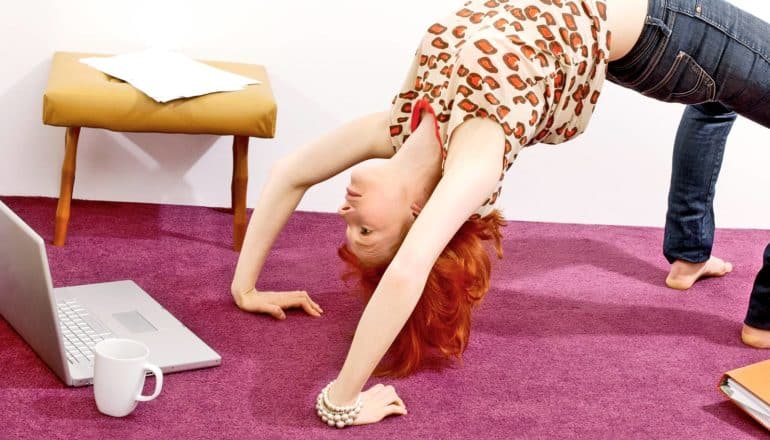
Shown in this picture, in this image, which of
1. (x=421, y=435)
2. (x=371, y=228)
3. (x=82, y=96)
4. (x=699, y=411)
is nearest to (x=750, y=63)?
(x=699, y=411)

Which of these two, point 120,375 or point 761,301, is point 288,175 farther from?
point 761,301

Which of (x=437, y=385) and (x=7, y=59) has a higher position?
(x=7, y=59)

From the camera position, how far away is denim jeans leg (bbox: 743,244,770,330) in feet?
8.59

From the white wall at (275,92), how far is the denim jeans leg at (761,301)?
919 millimetres

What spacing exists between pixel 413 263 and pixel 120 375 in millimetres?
581

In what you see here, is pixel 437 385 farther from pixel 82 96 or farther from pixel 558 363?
pixel 82 96

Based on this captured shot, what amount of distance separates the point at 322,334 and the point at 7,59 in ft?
4.40

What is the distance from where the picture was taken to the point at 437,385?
2.32m

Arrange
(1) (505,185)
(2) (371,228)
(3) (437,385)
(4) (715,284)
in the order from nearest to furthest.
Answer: (2) (371,228)
(3) (437,385)
(4) (715,284)
(1) (505,185)

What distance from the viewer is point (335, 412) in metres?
2.08

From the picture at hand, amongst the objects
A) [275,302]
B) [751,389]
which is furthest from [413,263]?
[751,389]

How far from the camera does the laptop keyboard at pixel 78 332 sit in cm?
222

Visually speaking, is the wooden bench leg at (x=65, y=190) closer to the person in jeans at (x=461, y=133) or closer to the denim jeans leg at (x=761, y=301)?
A: the person in jeans at (x=461, y=133)

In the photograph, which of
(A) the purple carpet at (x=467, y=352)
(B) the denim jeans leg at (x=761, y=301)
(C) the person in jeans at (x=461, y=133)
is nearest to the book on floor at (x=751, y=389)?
(A) the purple carpet at (x=467, y=352)
